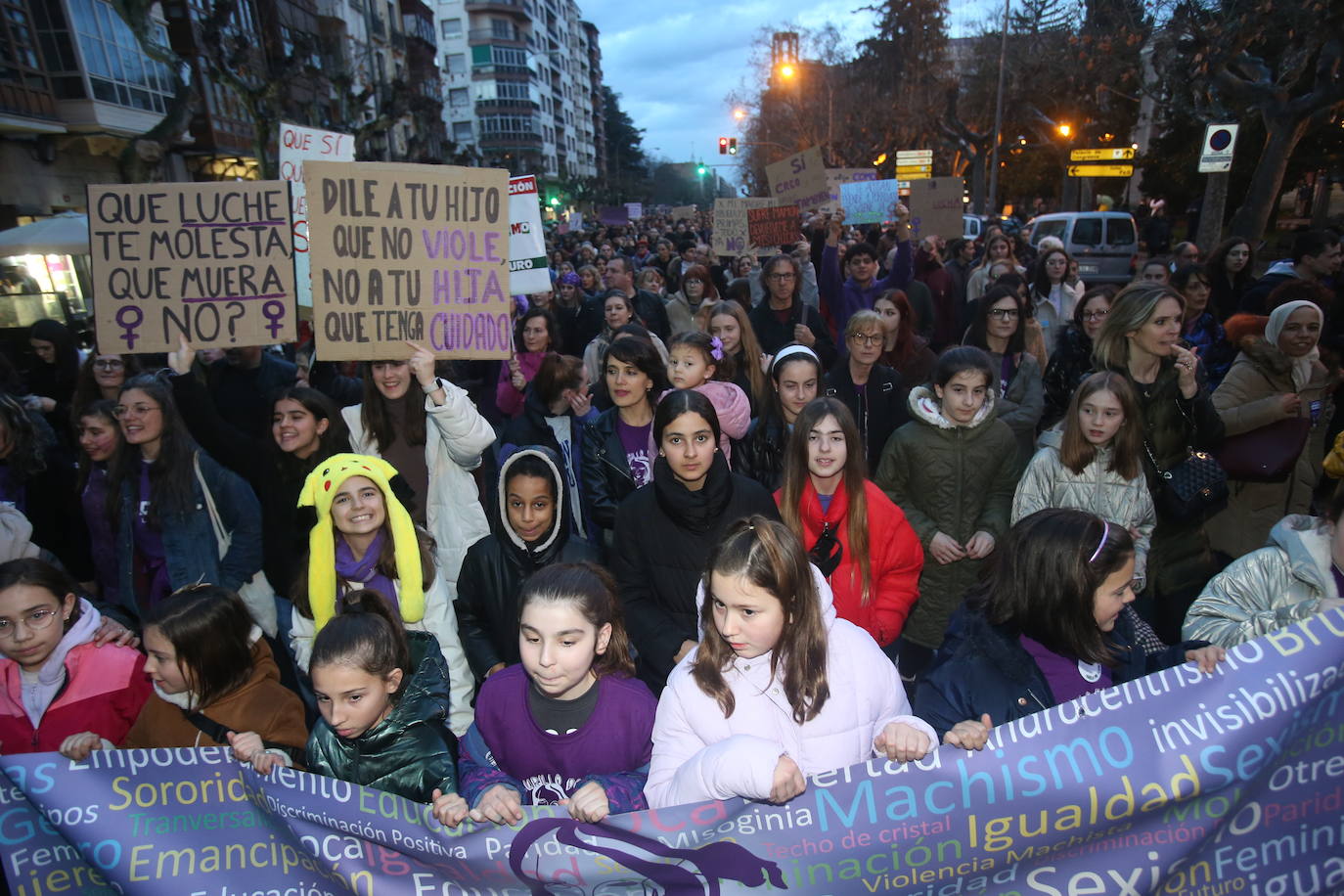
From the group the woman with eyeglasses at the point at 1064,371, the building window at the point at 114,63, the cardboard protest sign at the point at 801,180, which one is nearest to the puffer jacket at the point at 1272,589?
the woman with eyeglasses at the point at 1064,371

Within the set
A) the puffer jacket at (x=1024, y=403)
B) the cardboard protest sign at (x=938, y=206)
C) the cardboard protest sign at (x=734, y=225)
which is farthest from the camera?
the cardboard protest sign at (x=938, y=206)

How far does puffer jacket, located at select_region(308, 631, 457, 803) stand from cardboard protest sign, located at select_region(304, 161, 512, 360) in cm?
190

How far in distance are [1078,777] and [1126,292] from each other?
273cm

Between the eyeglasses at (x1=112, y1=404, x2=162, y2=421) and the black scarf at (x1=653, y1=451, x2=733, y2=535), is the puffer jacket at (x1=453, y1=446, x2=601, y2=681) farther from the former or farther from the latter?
the eyeglasses at (x1=112, y1=404, x2=162, y2=421)

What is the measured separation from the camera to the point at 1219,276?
7.31m

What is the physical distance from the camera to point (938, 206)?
1090 cm

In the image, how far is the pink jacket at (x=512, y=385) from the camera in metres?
5.69

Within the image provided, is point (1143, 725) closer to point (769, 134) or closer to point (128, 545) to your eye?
point (128, 545)

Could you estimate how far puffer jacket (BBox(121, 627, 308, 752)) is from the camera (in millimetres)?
2672

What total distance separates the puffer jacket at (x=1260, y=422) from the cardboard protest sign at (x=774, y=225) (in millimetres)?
6001

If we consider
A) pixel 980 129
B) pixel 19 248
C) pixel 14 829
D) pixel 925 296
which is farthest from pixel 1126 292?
pixel 980 129

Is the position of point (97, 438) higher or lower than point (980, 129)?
lower

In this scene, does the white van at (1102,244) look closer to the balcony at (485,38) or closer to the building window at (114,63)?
the building window at (114,63)

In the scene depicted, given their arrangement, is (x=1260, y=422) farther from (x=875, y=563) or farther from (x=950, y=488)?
(x=875, y=563)
